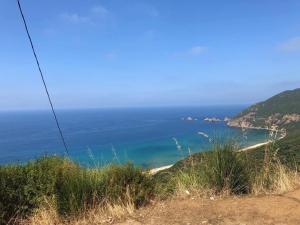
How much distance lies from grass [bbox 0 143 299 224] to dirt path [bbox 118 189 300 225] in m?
0.41

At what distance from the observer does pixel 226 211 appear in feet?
17.0

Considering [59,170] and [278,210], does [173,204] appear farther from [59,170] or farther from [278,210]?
[59,170]

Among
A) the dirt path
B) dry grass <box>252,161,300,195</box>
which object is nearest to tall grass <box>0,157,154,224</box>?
the dirt path

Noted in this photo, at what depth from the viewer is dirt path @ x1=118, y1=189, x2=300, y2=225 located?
4.82m

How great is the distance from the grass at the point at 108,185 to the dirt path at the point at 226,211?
41cm

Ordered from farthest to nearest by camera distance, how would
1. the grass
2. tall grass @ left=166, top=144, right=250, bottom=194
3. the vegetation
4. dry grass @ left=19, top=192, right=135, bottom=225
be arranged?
the vegetation → tall grass @ left=166, top=144, right=250, bottom=194 → the grass → dry grass @ left=19, top=192, right=135, bottom=225

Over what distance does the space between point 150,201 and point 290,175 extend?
2.77 m

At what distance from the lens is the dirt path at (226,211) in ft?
15.8

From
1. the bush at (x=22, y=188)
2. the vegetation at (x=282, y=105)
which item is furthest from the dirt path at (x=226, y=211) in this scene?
the vegetation at (x=282, y=105)

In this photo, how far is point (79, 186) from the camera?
579 centimetres

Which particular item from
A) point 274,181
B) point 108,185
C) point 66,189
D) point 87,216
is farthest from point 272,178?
point 66,189

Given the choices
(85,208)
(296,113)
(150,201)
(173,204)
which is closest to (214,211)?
(173,204)

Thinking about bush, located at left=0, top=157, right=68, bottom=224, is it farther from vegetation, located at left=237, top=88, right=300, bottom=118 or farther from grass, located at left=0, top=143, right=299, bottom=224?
vegetation, located at left=237, top=88, right=300, bottom=118

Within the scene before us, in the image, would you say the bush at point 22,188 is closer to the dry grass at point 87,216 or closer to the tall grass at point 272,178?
the dry grass at point 87,216
